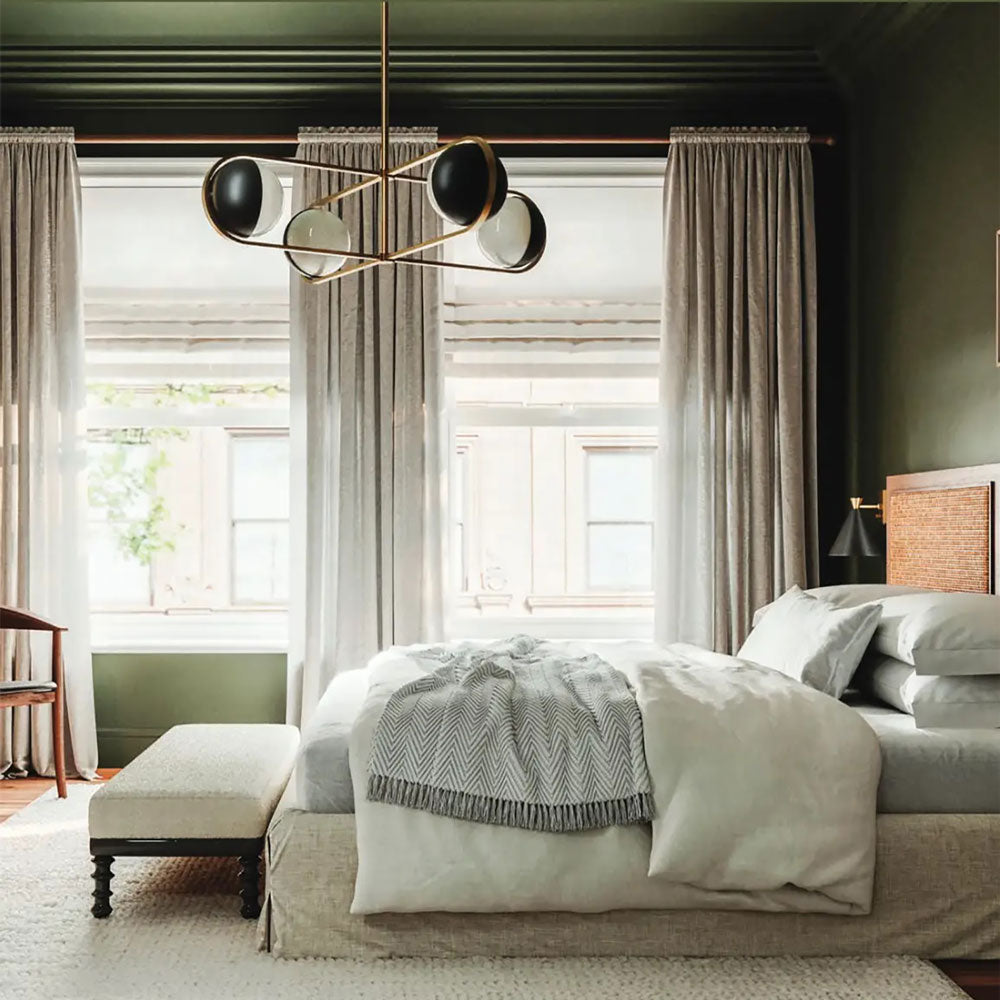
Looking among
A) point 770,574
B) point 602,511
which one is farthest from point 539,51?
point 770,574

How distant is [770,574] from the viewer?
178 inches

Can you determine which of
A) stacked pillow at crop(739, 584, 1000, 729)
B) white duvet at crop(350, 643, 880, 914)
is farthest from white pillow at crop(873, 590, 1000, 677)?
white duvet at crop(350, 643, 880, 914)

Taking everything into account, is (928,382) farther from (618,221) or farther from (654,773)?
(654,773)

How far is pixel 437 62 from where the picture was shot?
445cm

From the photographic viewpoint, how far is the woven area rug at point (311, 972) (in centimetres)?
231

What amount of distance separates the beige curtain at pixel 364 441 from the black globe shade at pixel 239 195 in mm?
1784

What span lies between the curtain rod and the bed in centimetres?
296

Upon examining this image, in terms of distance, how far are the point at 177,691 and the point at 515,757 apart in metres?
2.67

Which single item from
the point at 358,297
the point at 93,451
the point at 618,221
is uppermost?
the point at 618,221

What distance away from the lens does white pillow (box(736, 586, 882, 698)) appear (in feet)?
9.59

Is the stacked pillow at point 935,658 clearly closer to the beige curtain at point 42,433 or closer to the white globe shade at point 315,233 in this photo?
the white globe shade at point 315,233

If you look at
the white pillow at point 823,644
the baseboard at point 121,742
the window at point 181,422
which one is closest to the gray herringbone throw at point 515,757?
the white pillow at point 823,644

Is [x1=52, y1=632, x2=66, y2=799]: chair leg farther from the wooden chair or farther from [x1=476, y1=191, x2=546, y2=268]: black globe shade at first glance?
[x1=476, y1=191, x2=546, y2=268]: black globe shade

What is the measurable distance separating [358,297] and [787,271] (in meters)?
1.86
